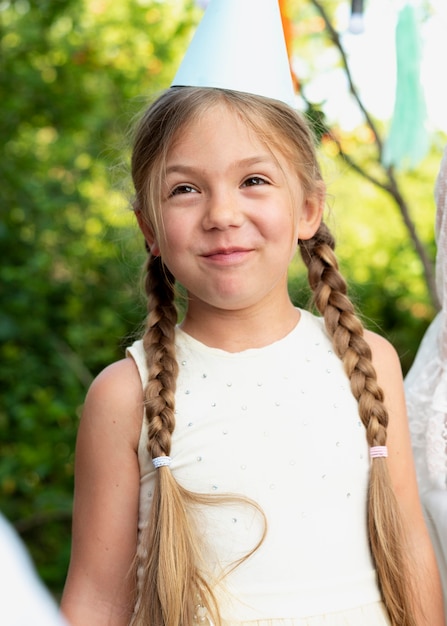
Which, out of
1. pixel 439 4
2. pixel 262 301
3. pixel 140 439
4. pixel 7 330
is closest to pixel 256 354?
pixel 262 301

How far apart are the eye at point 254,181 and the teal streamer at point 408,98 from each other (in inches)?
24.8

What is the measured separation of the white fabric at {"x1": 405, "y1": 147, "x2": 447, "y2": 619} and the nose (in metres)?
0.34

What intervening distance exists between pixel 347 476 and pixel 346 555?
0.11 metres

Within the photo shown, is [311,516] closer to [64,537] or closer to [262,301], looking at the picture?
[262,301]

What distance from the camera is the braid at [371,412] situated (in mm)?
1341

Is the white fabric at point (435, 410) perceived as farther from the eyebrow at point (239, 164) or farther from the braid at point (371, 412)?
the eyebrow at point (239, 164)

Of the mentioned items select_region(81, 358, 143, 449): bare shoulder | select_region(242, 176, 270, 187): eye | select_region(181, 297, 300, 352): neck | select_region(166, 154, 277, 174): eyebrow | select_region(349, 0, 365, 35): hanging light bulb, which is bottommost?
select_region(81, 358, 143, 449): bare shoulder

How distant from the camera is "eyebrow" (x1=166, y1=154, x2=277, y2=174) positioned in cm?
133

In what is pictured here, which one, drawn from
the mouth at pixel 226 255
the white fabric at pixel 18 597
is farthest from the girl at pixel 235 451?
the white fabric at pixel 18 597

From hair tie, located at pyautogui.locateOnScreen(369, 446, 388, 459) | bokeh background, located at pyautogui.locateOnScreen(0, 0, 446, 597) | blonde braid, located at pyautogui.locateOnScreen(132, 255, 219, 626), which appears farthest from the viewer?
bokeh background, located at pyautogui.locateOnScreen(0, 0, 446, 597)

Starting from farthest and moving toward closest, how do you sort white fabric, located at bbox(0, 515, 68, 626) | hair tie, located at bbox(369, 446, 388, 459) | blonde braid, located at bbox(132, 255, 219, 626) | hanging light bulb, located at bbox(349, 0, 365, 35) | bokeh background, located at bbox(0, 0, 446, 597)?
1. bokeh background, located at bbox(0, 0, 446, 597)
2. hanging light bulb, located at bbox(349, 0, 365, 35)
3. hair tie, located at bbox(369, 446, 388, 459)
4. blonde braid, located at bbox(132, 255, 219, 626)
5. white fabric, located at bbox(0, 515, 68, 626)

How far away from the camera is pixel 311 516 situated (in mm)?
1336

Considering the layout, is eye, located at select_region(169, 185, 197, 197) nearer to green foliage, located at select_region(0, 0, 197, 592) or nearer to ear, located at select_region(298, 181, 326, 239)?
ear, located at select_region(298, 181, 326, 239)

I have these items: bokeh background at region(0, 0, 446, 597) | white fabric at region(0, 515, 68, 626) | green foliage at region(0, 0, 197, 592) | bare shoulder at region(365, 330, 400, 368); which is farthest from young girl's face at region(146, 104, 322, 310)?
green foliage at region(0, 0, 197, 592)
